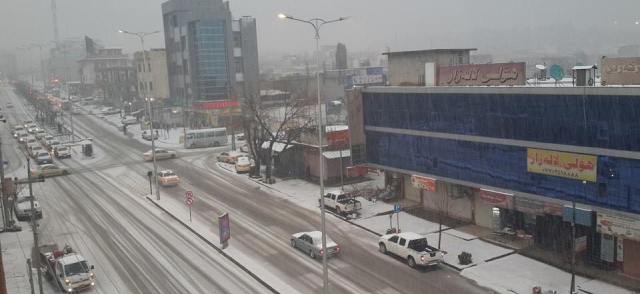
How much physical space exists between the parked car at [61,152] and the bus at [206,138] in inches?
481

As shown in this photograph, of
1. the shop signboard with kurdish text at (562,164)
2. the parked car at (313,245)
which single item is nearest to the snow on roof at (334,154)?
the parked car at (313,245)

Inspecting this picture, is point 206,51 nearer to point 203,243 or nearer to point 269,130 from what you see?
point 269,130

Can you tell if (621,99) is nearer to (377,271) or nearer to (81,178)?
(377,271)

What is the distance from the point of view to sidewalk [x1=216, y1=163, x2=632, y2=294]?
2139cm

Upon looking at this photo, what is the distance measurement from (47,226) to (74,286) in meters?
12.5

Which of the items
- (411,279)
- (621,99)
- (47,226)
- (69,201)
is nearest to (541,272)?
(411,279)

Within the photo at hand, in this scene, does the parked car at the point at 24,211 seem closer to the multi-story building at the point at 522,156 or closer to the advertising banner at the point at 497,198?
the multi-story building at the point at 522,156

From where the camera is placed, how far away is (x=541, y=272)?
22.8 meters

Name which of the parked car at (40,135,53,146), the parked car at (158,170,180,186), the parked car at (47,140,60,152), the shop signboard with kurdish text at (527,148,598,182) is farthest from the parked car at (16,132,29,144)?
the shop signboard with kurdish text at (527,148,598,182)

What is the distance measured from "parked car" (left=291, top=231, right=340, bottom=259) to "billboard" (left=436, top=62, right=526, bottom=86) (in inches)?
416

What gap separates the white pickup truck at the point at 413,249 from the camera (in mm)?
23594

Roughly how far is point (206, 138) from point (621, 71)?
4865 cm

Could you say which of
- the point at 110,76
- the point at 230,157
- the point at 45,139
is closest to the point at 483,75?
the point at 230,157

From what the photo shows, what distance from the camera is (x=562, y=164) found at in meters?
23.9
